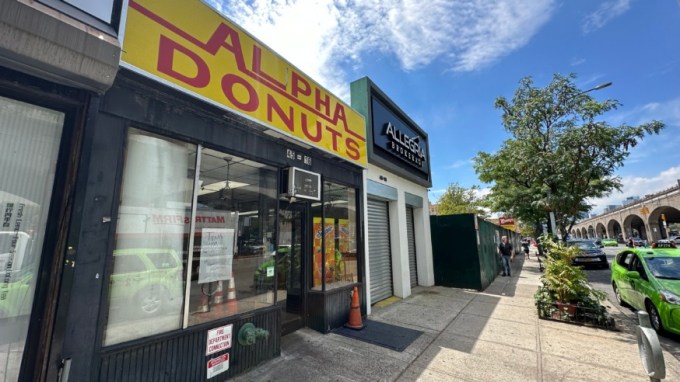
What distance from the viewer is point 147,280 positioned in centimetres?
329

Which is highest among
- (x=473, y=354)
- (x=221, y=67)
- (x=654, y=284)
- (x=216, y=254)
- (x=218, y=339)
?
(x=221, y=67)

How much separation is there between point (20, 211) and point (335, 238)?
4988 millimetres

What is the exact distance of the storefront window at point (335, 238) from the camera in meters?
6.13

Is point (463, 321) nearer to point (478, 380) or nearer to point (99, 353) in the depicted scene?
point (478, 380)

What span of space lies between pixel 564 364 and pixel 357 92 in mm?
7377

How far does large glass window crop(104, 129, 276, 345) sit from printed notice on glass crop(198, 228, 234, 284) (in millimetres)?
13

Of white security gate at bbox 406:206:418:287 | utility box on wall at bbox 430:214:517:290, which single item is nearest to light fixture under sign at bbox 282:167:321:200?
white security gate at bbox 406:206:418:287

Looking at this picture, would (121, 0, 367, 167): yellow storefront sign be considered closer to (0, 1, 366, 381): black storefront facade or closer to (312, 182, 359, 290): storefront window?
(0, 1, 366, 381): black storefront facade

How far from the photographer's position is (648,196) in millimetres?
48344

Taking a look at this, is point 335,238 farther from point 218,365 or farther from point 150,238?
point 150,238

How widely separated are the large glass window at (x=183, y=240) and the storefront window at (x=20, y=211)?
0.60 meters

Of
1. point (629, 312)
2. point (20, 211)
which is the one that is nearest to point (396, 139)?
point (629, 312)

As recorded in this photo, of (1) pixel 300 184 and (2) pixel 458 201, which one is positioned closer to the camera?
(1) pixel 300 184

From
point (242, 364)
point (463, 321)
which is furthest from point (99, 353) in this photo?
point (463, 321)
